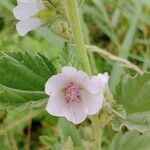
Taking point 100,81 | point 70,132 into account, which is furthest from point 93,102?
point 70,132

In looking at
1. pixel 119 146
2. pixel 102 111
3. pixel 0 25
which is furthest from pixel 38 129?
pixel 102 111

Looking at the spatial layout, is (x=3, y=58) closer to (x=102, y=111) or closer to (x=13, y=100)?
(x=13, y=100)

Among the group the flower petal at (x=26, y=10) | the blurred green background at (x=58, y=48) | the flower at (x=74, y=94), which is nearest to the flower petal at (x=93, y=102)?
the flower at (x=74, y=94)

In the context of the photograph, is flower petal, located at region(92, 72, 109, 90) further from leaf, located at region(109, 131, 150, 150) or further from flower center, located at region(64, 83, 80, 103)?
leaf, located at region(109, 131, 150, 150)

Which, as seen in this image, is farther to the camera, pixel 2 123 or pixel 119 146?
pixel 2 123

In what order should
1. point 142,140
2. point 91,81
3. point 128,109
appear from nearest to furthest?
point 91,81 → point 128,109 → point 142,140

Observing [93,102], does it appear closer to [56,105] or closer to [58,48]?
[56,105]
